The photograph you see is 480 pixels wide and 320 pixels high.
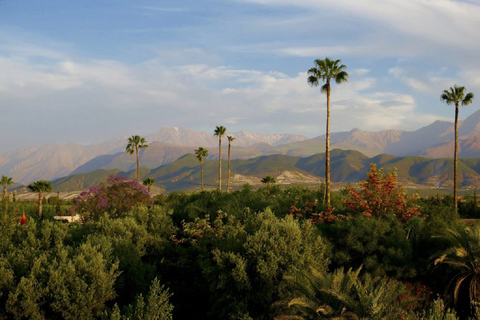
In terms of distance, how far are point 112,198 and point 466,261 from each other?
3865cm

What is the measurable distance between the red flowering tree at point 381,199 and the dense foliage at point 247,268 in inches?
6.5

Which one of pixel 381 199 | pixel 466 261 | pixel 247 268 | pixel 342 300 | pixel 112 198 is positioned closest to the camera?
pixel 342 300

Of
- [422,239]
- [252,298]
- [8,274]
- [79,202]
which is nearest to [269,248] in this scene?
[252,298]

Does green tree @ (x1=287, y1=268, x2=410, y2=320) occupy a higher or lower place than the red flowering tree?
lower

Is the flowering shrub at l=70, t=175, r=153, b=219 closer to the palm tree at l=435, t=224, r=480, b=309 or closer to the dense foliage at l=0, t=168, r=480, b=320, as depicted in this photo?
the dense foliage at l=0, t=168, r=480, b=320

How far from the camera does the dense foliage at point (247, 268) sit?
15891mm

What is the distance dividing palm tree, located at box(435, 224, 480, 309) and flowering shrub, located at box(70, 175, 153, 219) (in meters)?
34.9

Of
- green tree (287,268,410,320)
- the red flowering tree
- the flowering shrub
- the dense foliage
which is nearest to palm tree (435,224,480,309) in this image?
the dense foliage

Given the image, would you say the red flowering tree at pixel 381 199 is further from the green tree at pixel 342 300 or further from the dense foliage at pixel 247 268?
the green tree at pixel 342 300

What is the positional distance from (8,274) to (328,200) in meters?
26.0

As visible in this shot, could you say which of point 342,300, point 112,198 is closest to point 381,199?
point 342,300

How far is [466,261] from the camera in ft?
67.2

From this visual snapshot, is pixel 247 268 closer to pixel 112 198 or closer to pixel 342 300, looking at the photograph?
pixel 342 300

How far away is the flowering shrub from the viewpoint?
46719mm
